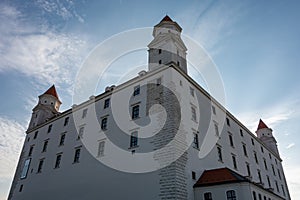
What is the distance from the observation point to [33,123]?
38.5 metres

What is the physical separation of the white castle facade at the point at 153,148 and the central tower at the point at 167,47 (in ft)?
0.42

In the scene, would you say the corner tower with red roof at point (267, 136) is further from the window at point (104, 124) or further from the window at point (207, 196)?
the window at point (104, 124)

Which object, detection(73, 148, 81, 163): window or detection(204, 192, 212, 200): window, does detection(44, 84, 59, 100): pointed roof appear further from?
detection(204, 192, 212, 200): window

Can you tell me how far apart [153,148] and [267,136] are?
35.4 m

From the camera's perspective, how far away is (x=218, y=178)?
1878 cm

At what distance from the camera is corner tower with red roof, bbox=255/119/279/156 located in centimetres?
4536

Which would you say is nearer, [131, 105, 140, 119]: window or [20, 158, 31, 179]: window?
[131, 105, 140, 119]: window

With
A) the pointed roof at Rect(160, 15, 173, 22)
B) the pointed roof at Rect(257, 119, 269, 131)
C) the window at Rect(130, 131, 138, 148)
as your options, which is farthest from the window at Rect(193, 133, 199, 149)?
the pointed roof at Rect(257, 119, 269, 131)

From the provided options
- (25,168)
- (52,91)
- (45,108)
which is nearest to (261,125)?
(52,91)

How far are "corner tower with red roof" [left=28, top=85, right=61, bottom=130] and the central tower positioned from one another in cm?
2173

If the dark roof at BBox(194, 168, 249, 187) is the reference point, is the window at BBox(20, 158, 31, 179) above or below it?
above

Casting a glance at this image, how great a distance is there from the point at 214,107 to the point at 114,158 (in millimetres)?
13256

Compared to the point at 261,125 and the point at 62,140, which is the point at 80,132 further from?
the point at 261,125

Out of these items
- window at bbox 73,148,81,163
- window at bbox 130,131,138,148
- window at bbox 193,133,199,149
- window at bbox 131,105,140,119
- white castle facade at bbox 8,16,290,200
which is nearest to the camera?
white castle facade at bbox 8,16,290,200
